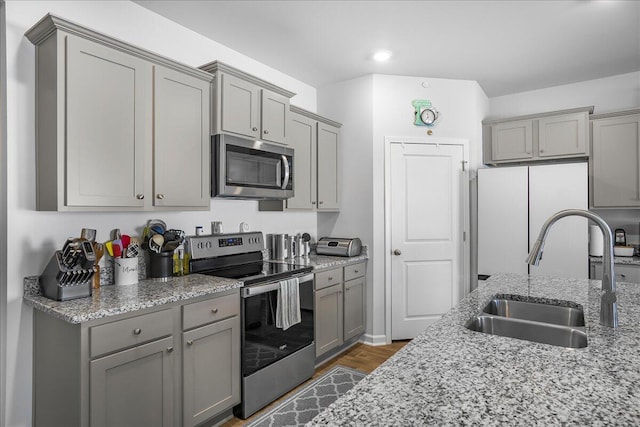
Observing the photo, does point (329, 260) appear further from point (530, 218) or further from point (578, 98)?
point (578, 98)

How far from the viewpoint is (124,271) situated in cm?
218

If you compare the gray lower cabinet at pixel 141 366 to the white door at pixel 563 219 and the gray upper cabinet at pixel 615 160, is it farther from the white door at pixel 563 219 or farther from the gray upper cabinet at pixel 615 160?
the gray upper cabinet at pixel 615 160

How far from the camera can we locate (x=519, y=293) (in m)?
1.86

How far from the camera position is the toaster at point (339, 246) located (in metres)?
3.62

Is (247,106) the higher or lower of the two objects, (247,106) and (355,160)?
the higher

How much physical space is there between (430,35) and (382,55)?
48 centimetres

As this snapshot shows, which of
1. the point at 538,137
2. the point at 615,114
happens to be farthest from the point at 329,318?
the point at 615,114

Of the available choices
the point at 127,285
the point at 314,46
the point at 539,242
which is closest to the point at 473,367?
the point at 539,242

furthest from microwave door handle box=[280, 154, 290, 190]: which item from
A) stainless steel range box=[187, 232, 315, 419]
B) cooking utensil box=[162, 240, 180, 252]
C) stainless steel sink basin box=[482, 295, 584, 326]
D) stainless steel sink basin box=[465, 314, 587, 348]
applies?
stainless steel sink basin box=[465, 314, 587, 348]

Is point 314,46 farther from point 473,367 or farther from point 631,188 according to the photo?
point 631,188

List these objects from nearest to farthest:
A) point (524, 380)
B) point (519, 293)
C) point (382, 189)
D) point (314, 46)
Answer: point (524, 380), point (519, 293), point (314, 46), point (382, 189)

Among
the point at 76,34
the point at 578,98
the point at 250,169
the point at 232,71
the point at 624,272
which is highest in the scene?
the point at 578,98

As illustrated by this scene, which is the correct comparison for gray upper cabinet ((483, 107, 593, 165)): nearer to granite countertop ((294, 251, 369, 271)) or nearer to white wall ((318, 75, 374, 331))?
white wall ((318, 75, 374, 331))

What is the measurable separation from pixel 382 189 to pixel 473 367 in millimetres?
2907
